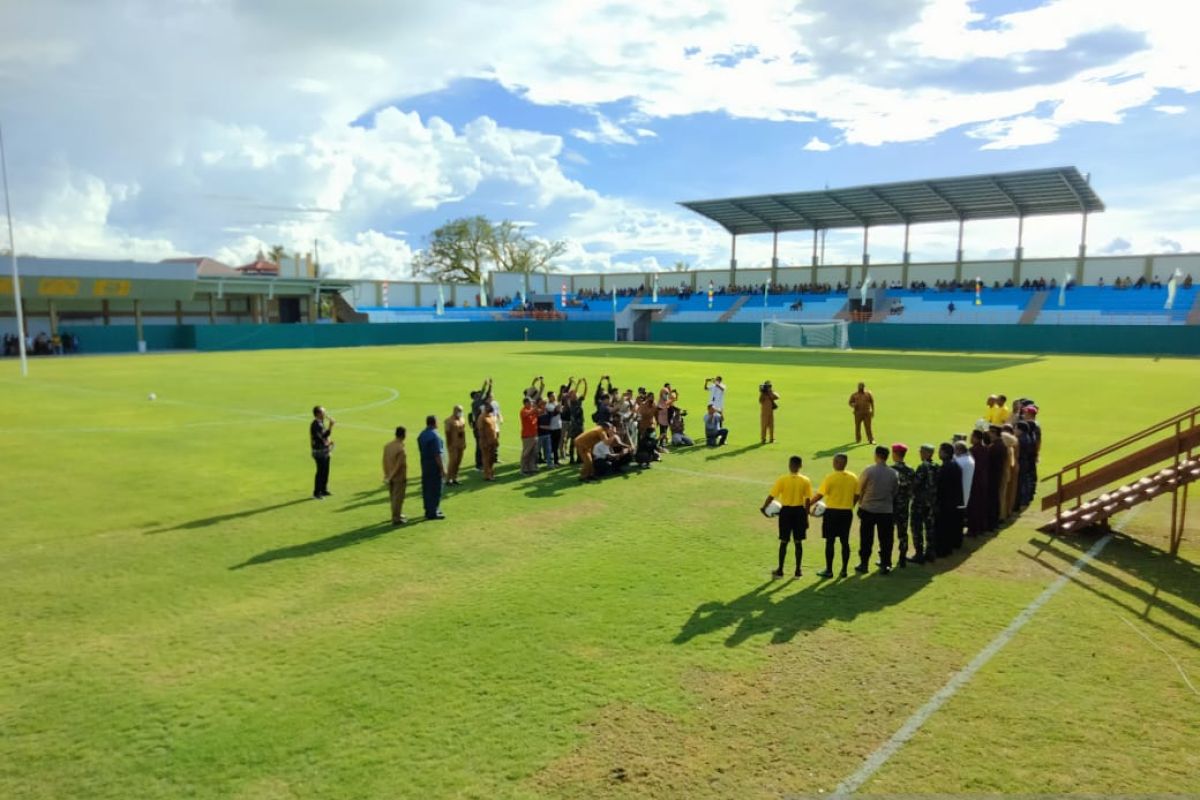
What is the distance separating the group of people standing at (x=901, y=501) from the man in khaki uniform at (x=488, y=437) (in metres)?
6.72

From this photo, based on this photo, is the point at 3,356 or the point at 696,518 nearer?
the point at 696,518

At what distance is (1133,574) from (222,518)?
13.5 meters

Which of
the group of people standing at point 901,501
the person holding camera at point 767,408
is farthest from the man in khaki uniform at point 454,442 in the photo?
the person holding camera at point 767,408

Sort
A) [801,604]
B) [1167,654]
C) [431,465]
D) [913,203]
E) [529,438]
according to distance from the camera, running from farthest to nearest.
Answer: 1. [913,203]
2. [529,438]
3. [431,465]
4. [801,604]
5. [1167,654]

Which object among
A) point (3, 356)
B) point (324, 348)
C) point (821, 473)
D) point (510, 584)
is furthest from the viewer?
point (324, 348)

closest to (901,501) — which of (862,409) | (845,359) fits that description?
(862,409)

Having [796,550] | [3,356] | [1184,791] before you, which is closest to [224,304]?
[3,356]

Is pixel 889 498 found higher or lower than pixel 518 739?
higher

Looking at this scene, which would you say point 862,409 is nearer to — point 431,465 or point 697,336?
point 431,465

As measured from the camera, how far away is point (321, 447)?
1363cm

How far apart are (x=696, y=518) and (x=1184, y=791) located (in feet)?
25.1

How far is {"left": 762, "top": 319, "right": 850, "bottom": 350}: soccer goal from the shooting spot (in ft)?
220

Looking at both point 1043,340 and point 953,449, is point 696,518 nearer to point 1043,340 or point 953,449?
point 953,449

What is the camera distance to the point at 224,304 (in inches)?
2781
